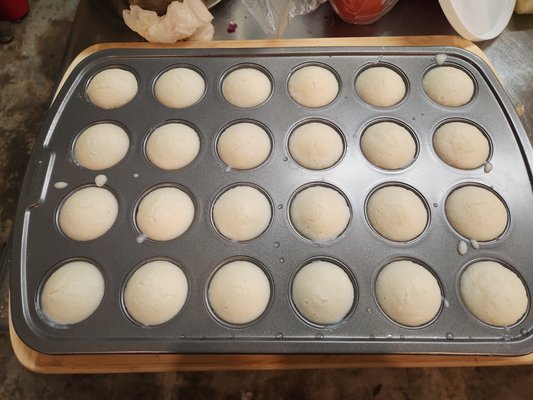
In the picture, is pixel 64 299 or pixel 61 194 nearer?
pixel 64 299

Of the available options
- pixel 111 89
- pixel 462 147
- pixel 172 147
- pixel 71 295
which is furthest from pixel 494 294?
pixel 111 89

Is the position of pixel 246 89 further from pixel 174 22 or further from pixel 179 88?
pixel 174 22

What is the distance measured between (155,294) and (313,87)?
43.2 inches

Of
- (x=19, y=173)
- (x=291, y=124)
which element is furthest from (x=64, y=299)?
(x=19, y=173)

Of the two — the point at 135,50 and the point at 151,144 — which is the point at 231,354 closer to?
the point at 151,144

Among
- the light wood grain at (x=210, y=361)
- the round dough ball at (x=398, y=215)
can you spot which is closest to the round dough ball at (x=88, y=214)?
the light wood grain at (x=210, y=361)

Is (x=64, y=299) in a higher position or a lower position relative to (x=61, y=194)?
lower

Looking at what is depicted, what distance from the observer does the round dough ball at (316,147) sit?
5.50 feet

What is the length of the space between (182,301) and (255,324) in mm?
289

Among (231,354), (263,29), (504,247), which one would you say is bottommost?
(231,354)

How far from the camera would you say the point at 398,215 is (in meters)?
1.54

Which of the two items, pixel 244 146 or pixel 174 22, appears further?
pixel 174 22

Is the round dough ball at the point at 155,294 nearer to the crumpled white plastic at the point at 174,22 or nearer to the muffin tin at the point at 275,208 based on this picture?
the muffin tin at the point at 275,208

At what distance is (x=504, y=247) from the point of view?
4.97ft
